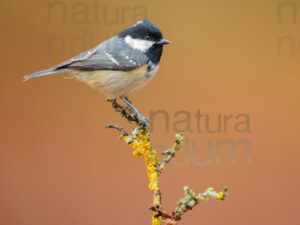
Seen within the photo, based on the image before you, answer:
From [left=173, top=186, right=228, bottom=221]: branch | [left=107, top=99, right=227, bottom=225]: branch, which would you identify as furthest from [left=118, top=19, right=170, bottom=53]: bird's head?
[left=173, top=186, right=228, bottom=221]: branch

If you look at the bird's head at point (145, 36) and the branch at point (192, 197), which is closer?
the branch at point (192, 197)

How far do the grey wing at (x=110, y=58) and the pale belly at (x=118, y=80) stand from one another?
0.01m

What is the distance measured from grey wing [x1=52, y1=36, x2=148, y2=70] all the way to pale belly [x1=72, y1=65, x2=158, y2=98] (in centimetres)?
1

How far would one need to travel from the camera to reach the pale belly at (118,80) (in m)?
0.86

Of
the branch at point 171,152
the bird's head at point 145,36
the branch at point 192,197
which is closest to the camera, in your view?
the branch at point 192,197

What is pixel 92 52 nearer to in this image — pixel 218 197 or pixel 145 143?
pixel 145 143

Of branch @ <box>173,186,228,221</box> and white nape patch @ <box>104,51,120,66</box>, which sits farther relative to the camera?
white nape patch @ <box>104,51,120,66</box>

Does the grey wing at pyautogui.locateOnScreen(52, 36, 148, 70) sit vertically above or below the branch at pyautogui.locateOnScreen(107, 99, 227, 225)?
above

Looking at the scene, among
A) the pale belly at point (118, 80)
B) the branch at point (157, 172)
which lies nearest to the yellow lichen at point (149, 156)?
the branch at point (157, 172)

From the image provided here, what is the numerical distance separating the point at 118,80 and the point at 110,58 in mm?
72

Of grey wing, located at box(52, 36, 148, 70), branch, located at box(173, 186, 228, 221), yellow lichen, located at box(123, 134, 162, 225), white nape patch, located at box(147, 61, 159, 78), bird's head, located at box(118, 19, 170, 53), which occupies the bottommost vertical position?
branch, located at box(173, 186, 228, 221)

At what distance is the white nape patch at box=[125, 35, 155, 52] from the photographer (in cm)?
83

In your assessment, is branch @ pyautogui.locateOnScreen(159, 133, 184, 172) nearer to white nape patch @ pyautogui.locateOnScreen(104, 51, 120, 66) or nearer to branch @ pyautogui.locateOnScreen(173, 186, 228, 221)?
branch @ pyautogui.locateOnScreen(173, 186, 228, 221)

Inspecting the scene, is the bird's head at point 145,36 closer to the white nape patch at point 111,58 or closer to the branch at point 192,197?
the white nape patch at point 111,58
